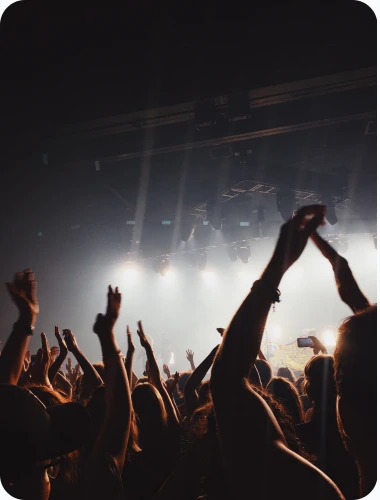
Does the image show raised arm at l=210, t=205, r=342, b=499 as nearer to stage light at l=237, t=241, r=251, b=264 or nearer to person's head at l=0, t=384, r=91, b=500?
person's head at l=0, t=384, r=91, b=500

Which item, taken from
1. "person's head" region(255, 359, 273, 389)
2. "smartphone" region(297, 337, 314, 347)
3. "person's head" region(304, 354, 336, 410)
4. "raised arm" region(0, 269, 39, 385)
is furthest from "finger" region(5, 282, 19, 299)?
"smartphone" region(297, 337, 314, 347)

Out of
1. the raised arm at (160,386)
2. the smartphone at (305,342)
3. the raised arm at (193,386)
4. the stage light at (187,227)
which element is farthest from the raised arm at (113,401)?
the stage light at (187,227)

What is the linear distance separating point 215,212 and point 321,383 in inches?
213

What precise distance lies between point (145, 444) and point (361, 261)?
16288 mm

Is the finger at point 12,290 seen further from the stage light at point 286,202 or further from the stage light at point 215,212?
the stage light at point 286,202

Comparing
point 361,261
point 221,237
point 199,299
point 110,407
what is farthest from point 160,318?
point 110,407

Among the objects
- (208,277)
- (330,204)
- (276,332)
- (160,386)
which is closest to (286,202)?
(330,204)

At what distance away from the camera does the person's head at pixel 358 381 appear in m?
0.99

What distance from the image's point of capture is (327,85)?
3.72 metres

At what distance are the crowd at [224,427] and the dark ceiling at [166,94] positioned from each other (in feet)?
7.55

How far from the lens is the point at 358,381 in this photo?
3.29 ft

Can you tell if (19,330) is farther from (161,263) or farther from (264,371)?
(161,263)

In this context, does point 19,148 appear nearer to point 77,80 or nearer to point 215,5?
point 77,80

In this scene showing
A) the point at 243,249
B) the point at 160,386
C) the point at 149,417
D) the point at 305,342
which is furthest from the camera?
the point at 243,249
